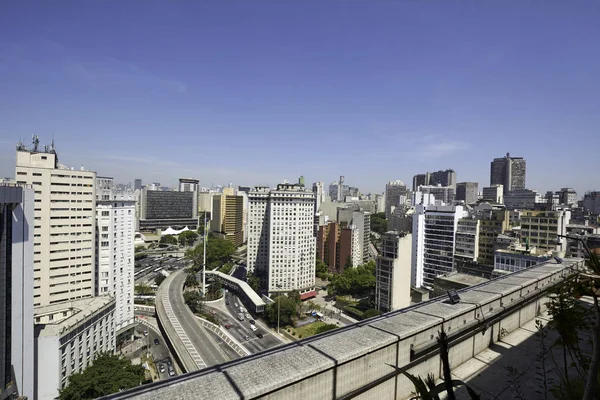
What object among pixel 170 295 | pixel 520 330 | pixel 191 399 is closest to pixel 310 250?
pixel 170 295

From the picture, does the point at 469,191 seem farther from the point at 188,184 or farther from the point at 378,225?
the point at 188,184

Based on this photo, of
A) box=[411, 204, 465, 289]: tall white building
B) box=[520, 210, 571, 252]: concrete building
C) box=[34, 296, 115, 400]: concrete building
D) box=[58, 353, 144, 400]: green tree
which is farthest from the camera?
box=[411, 204, 465, 289]: tall white building

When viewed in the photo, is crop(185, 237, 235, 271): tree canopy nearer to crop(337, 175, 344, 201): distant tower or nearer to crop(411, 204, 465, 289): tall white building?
crop(411, 204, 465, 289): tall white building

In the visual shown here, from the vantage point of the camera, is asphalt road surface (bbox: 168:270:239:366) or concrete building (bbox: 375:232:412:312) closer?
asphalt road surface (bbox: 168:270:239:366)

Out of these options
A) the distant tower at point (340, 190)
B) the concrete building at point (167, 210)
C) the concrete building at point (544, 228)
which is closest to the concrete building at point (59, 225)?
the concrete building at point (544, 228)

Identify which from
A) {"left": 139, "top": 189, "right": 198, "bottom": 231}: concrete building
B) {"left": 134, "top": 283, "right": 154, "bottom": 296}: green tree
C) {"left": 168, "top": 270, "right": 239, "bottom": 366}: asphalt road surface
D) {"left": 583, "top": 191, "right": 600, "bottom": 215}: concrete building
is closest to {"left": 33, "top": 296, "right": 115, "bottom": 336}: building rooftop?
{"left": 168, "top": 270, "right": 239, "bottom": 366}: asphalt road surface

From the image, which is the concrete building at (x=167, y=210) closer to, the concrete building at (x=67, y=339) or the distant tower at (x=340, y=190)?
the concrete building at (x=67, y=339)
